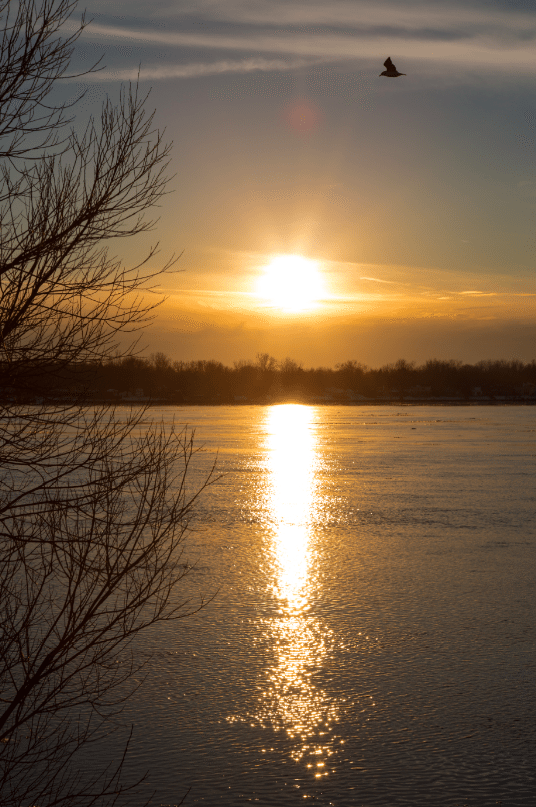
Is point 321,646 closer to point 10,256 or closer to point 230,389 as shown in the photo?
point 10,256

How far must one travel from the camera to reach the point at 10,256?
461 cm

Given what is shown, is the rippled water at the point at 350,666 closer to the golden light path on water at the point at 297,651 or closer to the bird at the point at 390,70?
the golden light path on water at the point at 297,651

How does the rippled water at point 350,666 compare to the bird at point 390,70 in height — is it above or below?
below

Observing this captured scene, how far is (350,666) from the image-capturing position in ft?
24.3

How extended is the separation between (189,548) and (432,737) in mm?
6950

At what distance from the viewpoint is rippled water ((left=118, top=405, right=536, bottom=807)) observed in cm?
541

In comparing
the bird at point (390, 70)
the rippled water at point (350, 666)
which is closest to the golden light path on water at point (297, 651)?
the rippled water at point (350, 666)

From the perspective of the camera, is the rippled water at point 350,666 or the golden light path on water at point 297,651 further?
the golden light path on water at point 297,651

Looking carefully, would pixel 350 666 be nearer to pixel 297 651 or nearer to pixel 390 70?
pixel 297 651

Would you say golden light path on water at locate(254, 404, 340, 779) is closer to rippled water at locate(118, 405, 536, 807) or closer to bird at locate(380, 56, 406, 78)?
rippled water at locate(118, 405, 536, 807)

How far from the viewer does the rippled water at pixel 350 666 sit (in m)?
5.41

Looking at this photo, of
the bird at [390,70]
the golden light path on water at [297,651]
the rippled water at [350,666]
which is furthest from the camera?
the bird at [390,70]

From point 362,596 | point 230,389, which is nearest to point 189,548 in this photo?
point 362,596

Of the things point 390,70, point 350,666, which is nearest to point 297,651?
point 350,666
